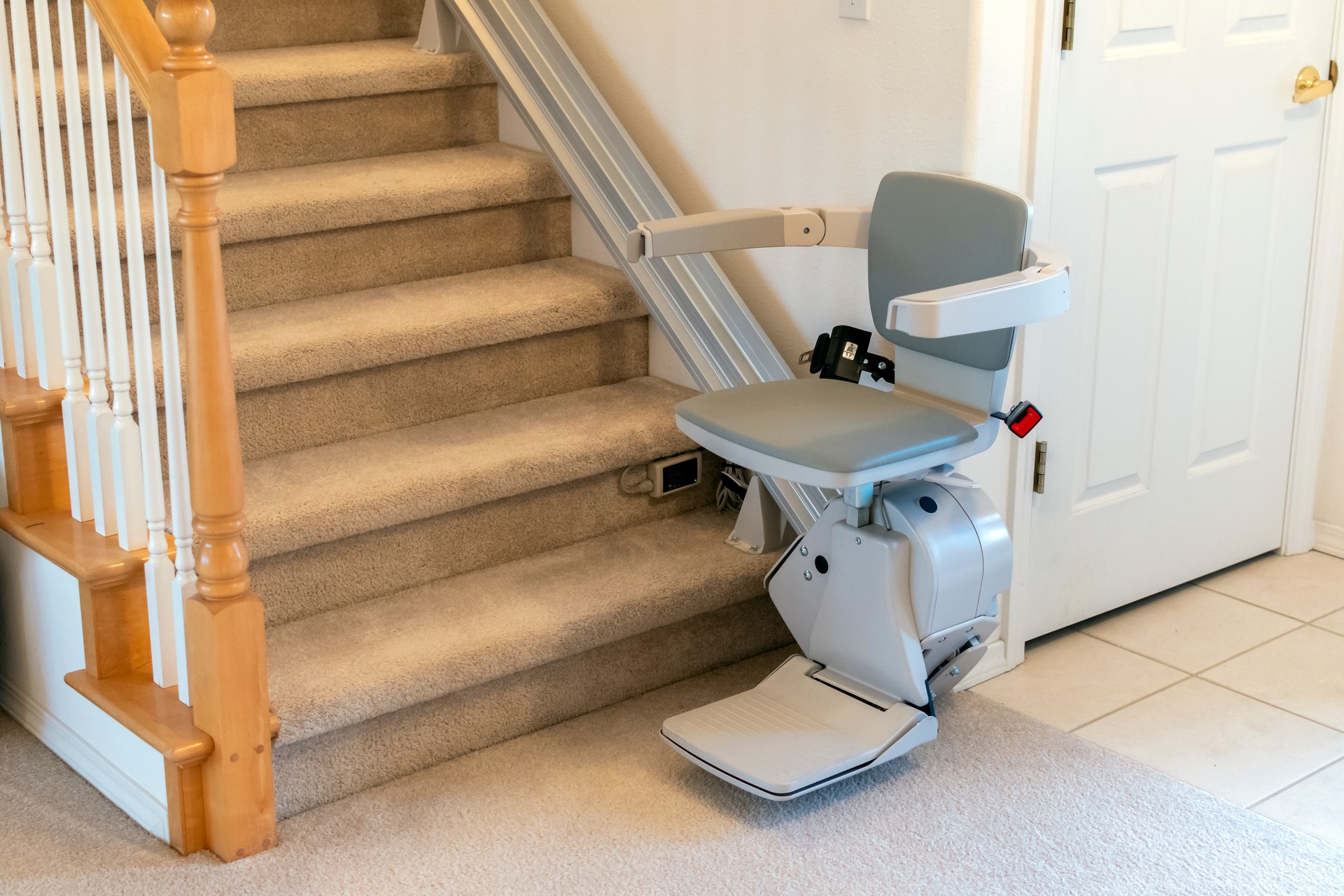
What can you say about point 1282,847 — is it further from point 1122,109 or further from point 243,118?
point 243,118

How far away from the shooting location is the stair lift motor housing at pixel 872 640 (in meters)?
2.09

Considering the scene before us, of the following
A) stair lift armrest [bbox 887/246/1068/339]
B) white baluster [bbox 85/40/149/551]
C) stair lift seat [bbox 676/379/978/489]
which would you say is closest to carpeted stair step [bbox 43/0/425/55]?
white baluster [bbox 85/40/149/551]

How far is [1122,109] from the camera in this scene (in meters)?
2.43

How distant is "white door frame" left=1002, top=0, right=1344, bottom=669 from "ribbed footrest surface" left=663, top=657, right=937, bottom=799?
48cm

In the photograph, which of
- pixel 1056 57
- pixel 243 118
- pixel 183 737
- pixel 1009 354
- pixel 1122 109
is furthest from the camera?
pixel 243 118

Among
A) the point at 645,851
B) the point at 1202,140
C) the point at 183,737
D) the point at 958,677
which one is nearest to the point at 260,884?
the point at 183,737

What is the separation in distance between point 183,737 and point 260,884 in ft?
0.76

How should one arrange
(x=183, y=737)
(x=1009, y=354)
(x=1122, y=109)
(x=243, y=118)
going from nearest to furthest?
(x=183, y=737) < (x=1009, y=354) < (x=1122, y=109) < (x=243, y=118)

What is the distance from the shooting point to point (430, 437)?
256 cm

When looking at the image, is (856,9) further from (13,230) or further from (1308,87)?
(13,230)

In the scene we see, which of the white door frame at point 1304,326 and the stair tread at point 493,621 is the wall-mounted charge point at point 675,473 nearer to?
the stair tread at point 493,621

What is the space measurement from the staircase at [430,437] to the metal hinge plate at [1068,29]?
0.97 metres

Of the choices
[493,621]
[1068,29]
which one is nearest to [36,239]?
[493,621]

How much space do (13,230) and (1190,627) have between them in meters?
2.23
